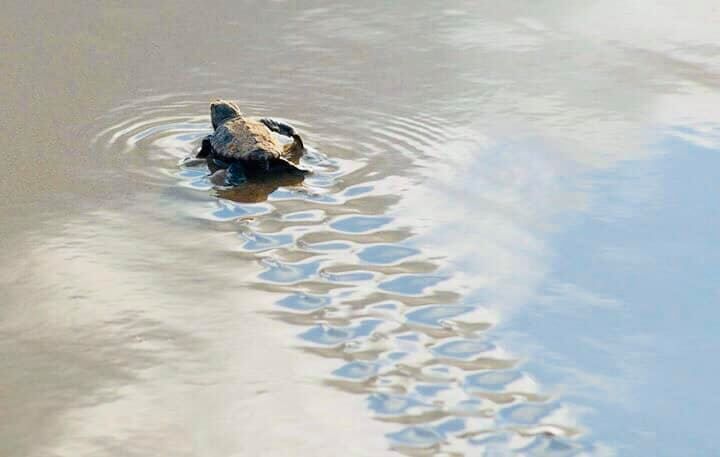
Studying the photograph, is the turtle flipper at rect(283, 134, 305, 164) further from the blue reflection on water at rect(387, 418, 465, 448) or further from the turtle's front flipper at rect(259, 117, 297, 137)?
the blue reflection on water at rect(387, 418, 465, 448)

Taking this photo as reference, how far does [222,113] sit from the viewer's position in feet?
14.9

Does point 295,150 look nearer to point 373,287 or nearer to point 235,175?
point 235,175

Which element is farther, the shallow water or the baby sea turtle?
the baby sea turtle

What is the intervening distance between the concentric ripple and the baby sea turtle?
0.07 m

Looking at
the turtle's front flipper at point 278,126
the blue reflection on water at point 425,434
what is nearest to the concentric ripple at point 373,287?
the blue reflection on water at point 425,434

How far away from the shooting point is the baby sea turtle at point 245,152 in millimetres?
4316

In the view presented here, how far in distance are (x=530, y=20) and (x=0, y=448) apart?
4.05 m

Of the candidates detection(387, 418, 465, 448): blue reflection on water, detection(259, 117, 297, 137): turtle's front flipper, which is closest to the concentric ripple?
detection(387, 418, 465, 448): blue reflection on water

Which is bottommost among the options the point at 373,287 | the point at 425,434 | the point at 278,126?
the point at 425,434

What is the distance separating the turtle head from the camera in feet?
14.8

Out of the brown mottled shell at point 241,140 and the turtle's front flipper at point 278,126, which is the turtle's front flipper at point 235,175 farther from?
the turtle's front flipper at point 278,126

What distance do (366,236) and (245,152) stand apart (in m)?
0.74

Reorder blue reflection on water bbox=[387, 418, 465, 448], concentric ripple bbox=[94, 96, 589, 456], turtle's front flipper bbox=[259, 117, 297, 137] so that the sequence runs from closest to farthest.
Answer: blue reflection on water bbox=[387, 418, 465, 448], concentric ripple bbox=[94, 96, 589, 456], turtle's front flipper bbox=[259, 117, 297, 137]

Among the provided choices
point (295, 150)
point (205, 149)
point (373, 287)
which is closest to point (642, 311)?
point (373, 287)
